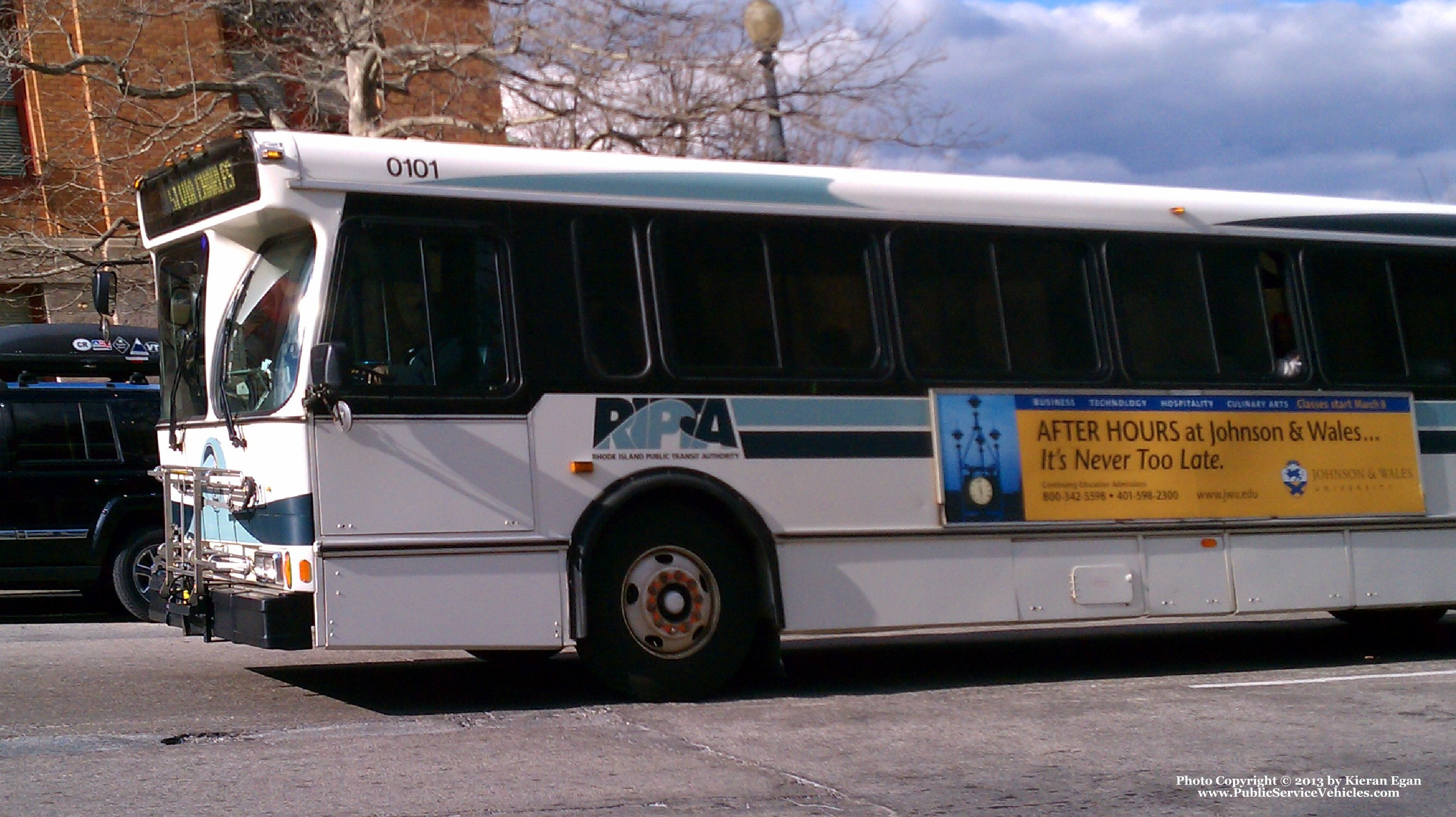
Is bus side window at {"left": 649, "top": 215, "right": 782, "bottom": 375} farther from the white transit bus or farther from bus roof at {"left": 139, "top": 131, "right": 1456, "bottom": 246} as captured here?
bus roof at {"left": 139, "top": 131, "right": 1456, "bottom": 246}

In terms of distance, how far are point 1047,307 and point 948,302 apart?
0.71 m

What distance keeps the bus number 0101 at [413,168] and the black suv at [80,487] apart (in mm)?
7125

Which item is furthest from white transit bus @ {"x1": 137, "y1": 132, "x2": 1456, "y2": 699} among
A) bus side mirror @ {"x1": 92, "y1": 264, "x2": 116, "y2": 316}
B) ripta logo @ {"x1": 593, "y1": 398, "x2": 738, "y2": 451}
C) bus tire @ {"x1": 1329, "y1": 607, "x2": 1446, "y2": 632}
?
bus tire @ {"x1": 1329, "y1": 607, "x2": 1446, "y2": 632}

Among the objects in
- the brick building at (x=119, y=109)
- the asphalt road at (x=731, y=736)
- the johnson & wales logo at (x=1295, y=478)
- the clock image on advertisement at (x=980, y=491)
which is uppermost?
the brick building at (x=119, y=109)

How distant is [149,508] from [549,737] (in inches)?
322

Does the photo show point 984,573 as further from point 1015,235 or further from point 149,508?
point 149,508

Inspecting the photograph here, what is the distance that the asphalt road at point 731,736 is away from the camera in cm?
611

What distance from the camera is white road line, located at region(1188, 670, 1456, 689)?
9367 millimetres

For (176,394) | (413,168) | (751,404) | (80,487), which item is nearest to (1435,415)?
(751,404)

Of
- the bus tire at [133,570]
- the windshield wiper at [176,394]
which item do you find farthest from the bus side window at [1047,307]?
the bus tire at [133,570]

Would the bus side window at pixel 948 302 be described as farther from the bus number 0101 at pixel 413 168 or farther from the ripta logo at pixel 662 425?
the bus number 0101 at pixel 413 168

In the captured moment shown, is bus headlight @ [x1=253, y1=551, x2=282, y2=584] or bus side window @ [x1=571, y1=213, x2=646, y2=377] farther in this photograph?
bus side window @ [x1=571, y1=213, x2=646, y2=377]

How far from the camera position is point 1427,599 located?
410 inches

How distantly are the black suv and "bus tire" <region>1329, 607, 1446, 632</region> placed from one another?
386 inches
